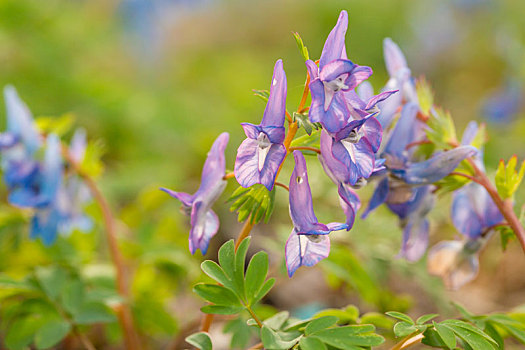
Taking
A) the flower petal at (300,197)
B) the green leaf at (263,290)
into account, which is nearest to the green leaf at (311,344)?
the green leaf at (263,290)

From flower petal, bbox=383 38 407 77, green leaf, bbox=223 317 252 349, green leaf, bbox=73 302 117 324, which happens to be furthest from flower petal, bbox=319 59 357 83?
green leaf, bbox=73 302 117 324

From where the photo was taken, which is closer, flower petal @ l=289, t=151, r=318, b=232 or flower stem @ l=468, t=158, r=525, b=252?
flower petal @ l=289, t=151, r=318, b=232

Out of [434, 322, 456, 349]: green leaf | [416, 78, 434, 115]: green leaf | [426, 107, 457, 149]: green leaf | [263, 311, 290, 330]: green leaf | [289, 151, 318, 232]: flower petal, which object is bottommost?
[434, 322, 456, 349]: green leaf

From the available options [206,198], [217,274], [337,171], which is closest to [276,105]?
[337,171]

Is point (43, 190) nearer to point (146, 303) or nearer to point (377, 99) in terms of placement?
point (146, 303)

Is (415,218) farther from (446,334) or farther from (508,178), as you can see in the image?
(446,334)

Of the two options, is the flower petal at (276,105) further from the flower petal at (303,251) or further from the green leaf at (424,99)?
the green leaf at (424,99)

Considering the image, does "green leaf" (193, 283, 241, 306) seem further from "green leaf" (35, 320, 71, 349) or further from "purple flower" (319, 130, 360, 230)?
"green leaf" (35, 320, 71, 349)
